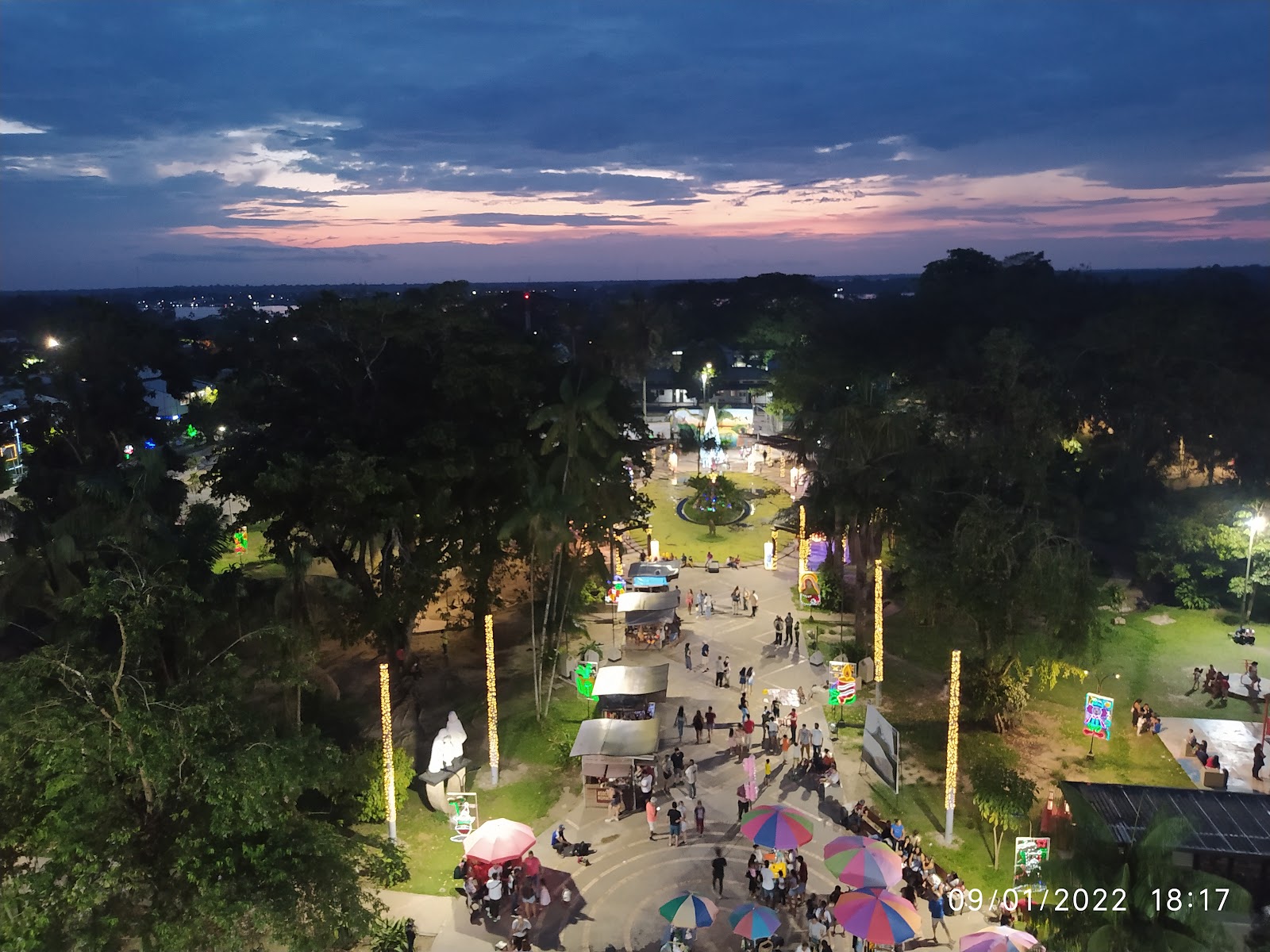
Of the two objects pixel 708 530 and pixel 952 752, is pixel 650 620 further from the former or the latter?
pixel 708 530

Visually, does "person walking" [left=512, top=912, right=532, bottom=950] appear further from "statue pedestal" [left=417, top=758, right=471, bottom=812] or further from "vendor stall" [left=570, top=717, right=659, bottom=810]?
"statue pedestal" [left=417, top=758, right=471, bottom=812]

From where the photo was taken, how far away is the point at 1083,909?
12.3 m

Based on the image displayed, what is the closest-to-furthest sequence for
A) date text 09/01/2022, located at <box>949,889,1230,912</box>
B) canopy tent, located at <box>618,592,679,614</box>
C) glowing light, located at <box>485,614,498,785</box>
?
1. date text 09/01/2022, located at <box>949,889,1230,912</box>
2. glowing light, located at <box>485,614,498,785</box>
3. canopy tent, located at <box>618,592,679,614</box>

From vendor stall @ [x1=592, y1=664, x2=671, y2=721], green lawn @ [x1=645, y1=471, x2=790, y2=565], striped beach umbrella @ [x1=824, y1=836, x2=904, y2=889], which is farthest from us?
green lawn @ [x1=645, y1=471, x2=790, y2=565]

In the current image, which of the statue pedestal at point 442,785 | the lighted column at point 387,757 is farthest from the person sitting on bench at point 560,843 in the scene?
the lighted column at point 387,757

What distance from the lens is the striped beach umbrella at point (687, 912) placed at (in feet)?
51.9

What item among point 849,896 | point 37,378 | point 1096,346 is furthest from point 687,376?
point 849,896

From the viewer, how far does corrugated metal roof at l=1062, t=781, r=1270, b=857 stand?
682 inches

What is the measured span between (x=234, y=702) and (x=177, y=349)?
4372 cm

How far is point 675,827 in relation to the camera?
20.4 metres

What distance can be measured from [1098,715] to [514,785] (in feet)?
52.2

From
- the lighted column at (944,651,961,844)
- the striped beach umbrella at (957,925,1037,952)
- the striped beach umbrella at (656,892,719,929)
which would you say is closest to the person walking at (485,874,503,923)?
→ the striped beach umbrella at (656,892,719,929)

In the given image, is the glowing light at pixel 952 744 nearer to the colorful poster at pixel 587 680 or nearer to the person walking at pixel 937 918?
the person walking at pixel 937 918

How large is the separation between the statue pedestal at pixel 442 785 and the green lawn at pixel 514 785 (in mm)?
305
